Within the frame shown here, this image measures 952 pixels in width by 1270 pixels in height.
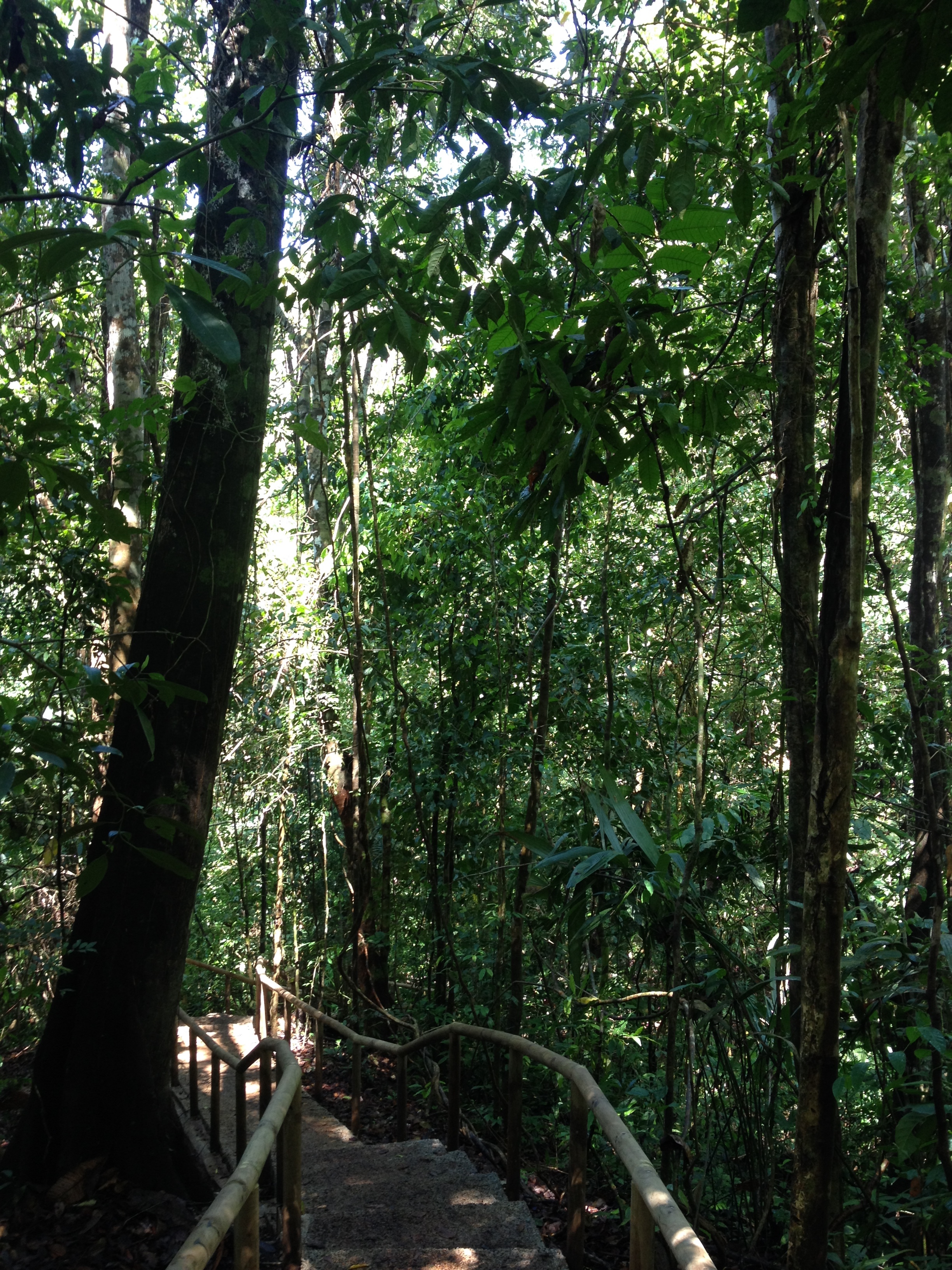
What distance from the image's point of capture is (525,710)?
683 centimetres

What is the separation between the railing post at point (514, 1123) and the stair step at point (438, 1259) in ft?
1.51

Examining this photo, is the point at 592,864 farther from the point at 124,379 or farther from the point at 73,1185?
the point at 124,379

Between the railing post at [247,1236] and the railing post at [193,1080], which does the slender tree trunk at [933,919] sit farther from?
the railing post at [193,1080]

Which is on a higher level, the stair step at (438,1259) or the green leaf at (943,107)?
the green leaf at (943,107)

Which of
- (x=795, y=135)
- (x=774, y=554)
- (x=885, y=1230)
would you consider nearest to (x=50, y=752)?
(x=774, y=554)

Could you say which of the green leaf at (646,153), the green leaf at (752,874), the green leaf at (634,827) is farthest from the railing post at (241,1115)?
the green leaf at (646,153)

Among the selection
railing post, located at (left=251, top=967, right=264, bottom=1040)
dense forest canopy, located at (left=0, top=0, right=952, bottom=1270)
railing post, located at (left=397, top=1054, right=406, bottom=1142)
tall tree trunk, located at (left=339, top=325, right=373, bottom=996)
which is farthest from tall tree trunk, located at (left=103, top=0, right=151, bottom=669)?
railing post, located at (left=251, top=967, right=264, bottom=1040)

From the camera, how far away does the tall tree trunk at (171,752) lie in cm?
355

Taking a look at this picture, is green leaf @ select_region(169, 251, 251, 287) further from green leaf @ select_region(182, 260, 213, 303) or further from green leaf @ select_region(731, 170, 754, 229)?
green leaf @ select_region(731, 170, 754, 229)

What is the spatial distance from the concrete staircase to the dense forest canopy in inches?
25.8

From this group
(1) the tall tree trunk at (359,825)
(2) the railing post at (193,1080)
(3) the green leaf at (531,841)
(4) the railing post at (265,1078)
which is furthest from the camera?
(1) the tall tree trunk at (359,825)

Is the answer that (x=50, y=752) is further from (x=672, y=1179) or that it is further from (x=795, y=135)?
(x=672, y=1179)

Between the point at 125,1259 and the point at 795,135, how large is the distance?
427cm

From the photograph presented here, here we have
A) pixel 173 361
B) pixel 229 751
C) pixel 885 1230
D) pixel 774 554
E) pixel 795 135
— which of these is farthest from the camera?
pixel 173 361
